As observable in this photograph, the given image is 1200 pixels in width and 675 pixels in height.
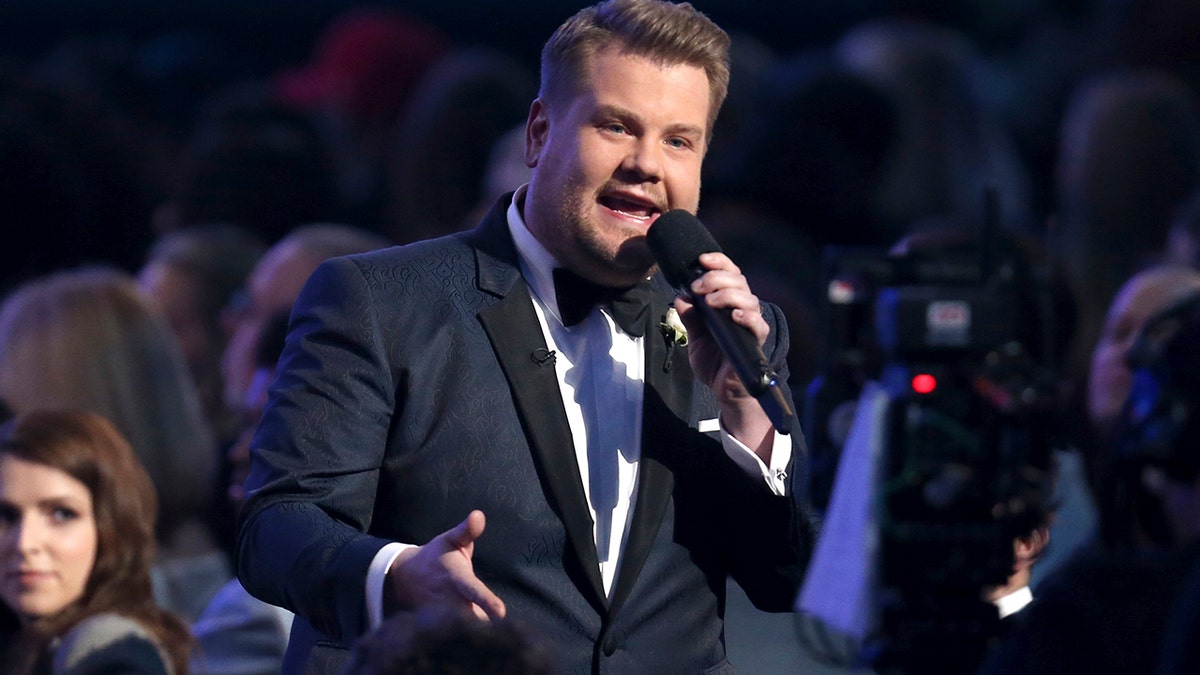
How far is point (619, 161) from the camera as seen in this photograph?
305cm

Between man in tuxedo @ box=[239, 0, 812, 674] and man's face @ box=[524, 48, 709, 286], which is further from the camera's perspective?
man's face @ box=[524, 48, 709, 286]

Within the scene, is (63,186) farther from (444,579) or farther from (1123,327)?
(444,579)

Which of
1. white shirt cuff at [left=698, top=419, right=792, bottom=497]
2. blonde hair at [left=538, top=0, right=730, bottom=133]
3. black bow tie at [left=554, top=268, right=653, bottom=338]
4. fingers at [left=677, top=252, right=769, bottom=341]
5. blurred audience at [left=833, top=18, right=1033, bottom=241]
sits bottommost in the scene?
blurred audience at [left=833, top=18, right=1033, bottom=241]

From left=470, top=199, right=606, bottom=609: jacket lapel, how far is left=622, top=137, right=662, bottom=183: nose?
0.85ft

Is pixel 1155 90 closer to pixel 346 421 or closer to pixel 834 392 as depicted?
pixel 834 392

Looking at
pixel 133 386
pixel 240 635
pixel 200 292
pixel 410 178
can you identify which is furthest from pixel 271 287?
pixel 410 178

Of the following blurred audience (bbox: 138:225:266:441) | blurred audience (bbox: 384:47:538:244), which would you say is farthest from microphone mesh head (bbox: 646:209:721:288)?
blurred audience (bbox: 384:47:538:244)

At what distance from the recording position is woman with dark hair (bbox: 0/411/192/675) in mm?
4133

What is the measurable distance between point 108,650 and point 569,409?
1530 mm

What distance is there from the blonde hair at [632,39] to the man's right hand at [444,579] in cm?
87

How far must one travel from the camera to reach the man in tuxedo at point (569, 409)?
2.89 m

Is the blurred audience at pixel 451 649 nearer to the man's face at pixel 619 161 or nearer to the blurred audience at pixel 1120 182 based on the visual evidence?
the man's face at pixel 619 161

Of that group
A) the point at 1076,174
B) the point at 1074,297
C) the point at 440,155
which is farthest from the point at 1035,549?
the point at 440,155

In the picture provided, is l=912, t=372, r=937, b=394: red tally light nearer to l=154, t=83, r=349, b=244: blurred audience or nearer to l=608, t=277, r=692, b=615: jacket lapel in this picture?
l=608, t=277, r=692, b=615: jacket lapel
